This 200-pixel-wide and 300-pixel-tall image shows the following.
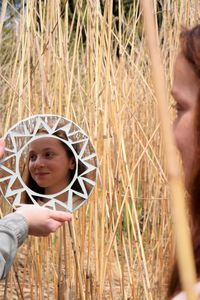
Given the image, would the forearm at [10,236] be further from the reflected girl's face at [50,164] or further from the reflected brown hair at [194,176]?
the reflected brown hair at [194,176]

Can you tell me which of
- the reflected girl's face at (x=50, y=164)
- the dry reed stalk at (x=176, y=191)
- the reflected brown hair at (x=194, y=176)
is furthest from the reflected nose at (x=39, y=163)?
the dry reed stalk at (x=176, y=191)

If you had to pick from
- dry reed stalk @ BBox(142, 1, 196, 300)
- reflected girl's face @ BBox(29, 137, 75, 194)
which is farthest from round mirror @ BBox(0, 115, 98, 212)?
dry reed stalk @ BBox(142, 1, 196, 300)

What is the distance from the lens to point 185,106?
0.48 meters

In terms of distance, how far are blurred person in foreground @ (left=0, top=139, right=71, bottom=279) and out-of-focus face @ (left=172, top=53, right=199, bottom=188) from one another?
0.42m

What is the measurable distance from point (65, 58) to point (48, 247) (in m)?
0.38

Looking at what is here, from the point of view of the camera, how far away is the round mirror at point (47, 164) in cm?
93

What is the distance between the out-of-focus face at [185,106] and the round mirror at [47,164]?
0.46 m

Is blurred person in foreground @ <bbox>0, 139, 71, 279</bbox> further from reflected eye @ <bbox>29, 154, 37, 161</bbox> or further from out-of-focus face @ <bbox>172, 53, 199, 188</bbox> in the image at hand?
out-of-focus face @ <bbox>172, 53, 199, 188</bbox>

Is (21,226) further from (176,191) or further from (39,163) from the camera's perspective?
(176,191)

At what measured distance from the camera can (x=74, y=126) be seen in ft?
3.15

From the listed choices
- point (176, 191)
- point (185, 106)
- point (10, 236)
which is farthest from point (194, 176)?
point (10, 236)

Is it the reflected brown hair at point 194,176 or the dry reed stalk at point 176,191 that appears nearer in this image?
the dry reed stalk at point 176,191

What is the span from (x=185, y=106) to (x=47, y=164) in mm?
476

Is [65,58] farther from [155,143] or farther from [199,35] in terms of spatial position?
[199,35]
